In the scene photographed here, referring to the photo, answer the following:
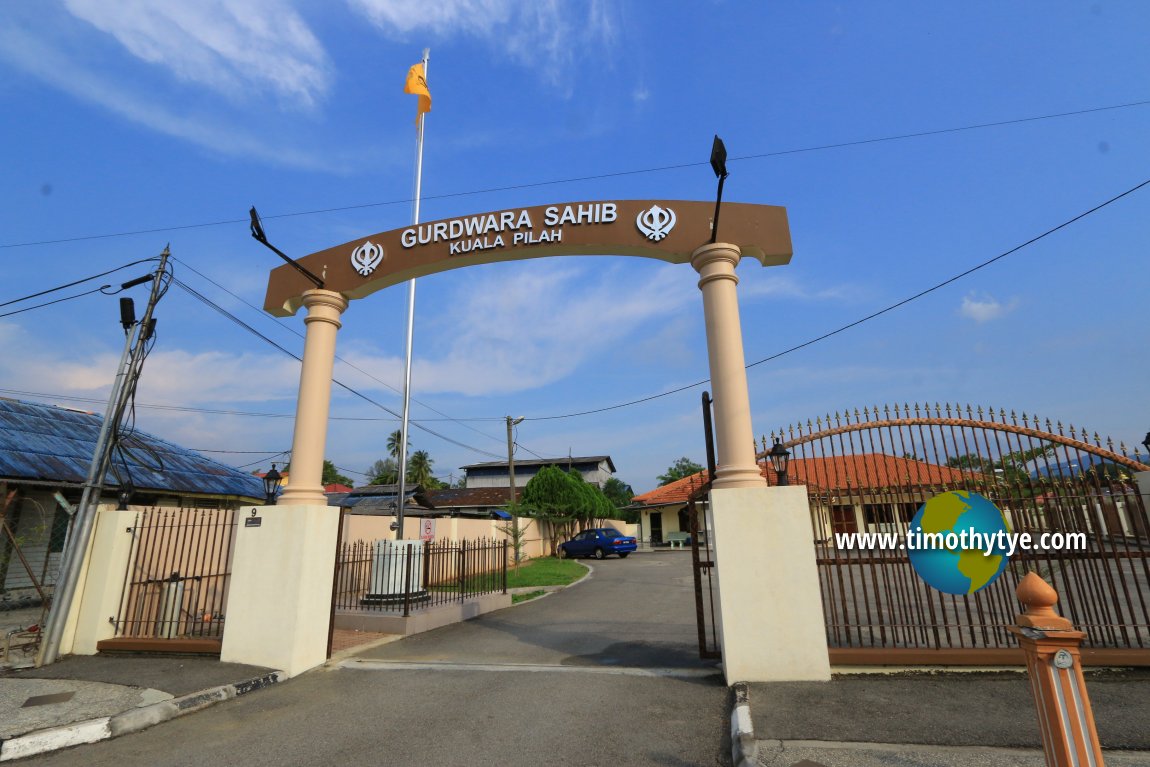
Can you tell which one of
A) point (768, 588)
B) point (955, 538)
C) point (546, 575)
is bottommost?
point (546, 575)

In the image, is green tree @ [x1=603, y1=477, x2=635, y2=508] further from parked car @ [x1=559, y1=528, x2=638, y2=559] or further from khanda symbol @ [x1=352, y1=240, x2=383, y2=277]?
khanda symbol @ [x1=352, y1=240, x2=383, y2=277]

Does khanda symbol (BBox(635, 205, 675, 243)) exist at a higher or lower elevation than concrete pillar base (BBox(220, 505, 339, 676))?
higher

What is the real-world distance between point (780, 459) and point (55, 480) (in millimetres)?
12751

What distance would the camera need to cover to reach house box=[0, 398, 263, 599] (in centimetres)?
1070

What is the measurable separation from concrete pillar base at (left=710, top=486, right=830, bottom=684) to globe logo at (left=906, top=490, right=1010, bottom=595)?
3.65 ft

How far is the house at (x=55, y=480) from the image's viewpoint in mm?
10695

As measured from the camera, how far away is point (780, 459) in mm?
5965

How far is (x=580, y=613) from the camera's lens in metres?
11.0

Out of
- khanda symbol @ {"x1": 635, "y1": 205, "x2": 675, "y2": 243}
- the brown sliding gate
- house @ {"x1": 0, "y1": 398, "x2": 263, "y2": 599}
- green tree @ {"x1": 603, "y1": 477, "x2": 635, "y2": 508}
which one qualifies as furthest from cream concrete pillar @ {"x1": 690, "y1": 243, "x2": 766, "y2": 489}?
green tree @ {"x1": 603, "y1": 477, "x2": 635, "y2": 508}

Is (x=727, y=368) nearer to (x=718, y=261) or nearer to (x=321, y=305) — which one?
(x=718, y=261)

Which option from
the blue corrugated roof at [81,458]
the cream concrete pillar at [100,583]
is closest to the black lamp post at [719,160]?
the cream concrete pillar at [100,583]

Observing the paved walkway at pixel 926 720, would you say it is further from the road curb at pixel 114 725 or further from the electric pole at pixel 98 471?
the electric pole at pixel 98 471

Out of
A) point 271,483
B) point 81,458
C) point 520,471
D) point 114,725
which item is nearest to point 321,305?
point 271,483

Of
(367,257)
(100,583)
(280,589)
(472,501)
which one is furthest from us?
(472,501)
